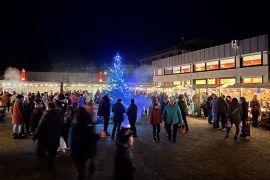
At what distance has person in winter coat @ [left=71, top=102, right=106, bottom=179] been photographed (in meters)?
4.64

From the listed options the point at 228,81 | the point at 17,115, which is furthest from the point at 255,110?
the point at 228,81

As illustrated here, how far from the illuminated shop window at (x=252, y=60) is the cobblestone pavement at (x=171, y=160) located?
14.9 m

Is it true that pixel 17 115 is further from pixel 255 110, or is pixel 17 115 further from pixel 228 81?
pixel 228 81

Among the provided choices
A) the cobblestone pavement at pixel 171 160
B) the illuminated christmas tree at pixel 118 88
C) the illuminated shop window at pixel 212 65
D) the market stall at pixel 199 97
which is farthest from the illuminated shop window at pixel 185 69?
the cobblestone pavement at pixel 171 160

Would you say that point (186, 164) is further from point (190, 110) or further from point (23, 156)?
point (190, 110)

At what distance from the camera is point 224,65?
25.3 metres

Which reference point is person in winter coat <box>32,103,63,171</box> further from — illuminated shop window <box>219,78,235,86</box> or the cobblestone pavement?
illuminated shop window <box>219,78,235,86</box>

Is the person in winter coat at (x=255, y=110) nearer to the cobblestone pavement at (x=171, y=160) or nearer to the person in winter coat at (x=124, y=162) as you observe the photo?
the cobblestone pavement at (x=171, y=160)

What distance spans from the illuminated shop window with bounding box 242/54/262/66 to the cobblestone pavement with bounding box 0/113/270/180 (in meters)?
14.9

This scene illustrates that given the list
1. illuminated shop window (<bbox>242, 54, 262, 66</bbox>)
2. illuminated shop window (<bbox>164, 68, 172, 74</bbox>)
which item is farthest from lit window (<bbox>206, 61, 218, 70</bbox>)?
illuminated shop window (<bbox>164, 68, 172, 74</bbox>)

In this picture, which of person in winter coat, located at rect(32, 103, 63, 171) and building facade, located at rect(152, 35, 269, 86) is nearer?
person in winter coat, located at rect(32, 103, 63, 171)

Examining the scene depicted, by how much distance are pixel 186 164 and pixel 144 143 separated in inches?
96.1

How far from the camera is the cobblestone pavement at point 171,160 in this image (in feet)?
16.7

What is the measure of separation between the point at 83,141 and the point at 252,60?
865 inches
